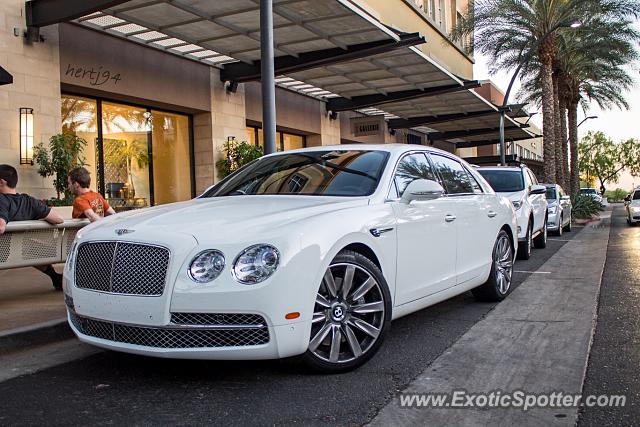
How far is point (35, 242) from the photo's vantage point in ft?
20.2

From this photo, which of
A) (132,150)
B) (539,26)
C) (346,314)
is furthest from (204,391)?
(539,26)

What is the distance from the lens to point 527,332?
520cm

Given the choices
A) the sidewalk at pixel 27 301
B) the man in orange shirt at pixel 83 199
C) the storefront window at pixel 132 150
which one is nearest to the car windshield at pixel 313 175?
the sidewalk at pixel 27 301

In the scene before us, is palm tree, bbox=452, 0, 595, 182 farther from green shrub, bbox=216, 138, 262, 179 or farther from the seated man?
the seated man

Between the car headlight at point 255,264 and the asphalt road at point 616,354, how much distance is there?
1.86 meters

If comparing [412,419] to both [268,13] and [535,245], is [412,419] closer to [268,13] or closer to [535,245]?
[268,13]

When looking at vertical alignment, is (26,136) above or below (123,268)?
above

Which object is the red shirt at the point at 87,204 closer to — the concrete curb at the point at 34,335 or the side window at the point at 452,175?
the concrete curb at the point at 34,335

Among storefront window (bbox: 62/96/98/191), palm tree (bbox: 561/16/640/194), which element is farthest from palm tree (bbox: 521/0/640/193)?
storefront window (bbox: 62/96/98/191)

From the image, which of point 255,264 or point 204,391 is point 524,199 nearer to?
point 255,264

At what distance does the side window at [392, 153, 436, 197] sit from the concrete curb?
10.2 ft

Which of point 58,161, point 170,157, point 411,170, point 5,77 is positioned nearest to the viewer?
point 411,170

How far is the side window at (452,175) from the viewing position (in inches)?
228

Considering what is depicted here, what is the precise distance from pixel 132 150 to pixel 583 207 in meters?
19.5
